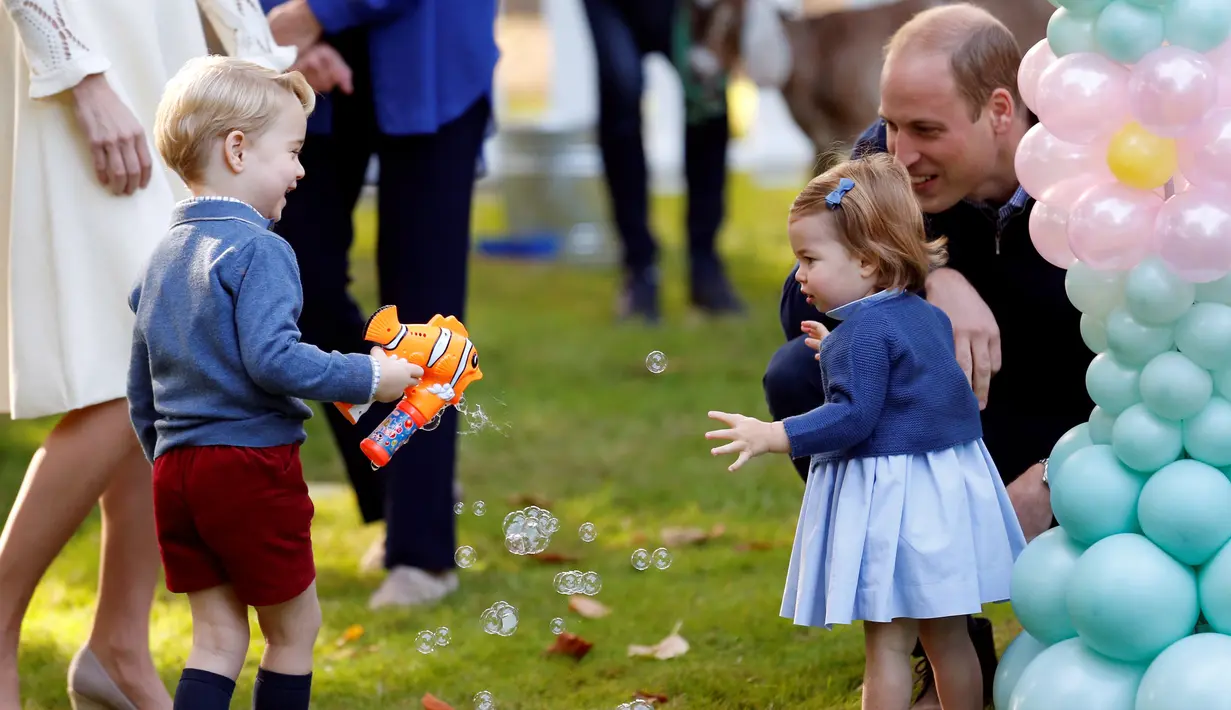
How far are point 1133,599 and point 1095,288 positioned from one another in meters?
0.41

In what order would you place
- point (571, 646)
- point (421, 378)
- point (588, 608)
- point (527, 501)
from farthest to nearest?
1. point (527, 501)
2. point (588, 608)
3. point (571, 646)
4. point (421, 378)

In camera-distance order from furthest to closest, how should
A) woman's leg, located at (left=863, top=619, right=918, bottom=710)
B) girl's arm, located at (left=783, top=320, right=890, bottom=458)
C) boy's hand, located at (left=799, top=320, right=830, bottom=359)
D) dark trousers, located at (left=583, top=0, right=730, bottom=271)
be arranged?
dark trousers, located at (left=583, top=0, right=730, bottom=271)
boy's hand, located at (left=799, top=320, right=830, bottom=359)
woman's leg, located at (left=863, top=619, right=918, bottom=710)
girl's arm, located at (left=783, top=320, right=890, bottom=458)

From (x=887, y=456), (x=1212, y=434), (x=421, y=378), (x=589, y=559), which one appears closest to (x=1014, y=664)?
(x=887, y=456)

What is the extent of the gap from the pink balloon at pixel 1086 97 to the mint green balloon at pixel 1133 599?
52 centimetres

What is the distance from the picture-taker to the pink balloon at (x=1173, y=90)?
1.83 meters

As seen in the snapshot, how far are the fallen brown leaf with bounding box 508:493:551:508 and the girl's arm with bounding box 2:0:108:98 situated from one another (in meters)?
1.81

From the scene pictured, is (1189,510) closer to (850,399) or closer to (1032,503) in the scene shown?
(850,399)

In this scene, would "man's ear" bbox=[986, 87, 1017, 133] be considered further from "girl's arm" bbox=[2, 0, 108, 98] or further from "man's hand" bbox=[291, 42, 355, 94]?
"girl's arm" bbox=[2, 0, 108, 98]

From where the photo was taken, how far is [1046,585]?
1.97 metres

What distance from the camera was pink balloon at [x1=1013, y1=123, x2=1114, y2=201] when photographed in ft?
6.48

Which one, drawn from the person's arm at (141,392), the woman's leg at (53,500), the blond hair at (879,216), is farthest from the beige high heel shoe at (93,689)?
the blond hair at (879,216)

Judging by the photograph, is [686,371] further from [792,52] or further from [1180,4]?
[1180,4]

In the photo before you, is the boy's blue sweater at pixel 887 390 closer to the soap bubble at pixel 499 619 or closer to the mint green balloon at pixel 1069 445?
the mint green balloon at pixel 1069 445

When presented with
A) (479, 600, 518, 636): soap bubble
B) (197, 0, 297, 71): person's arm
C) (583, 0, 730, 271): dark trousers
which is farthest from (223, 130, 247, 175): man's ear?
(583, 0, 730, 271): dark trousers
